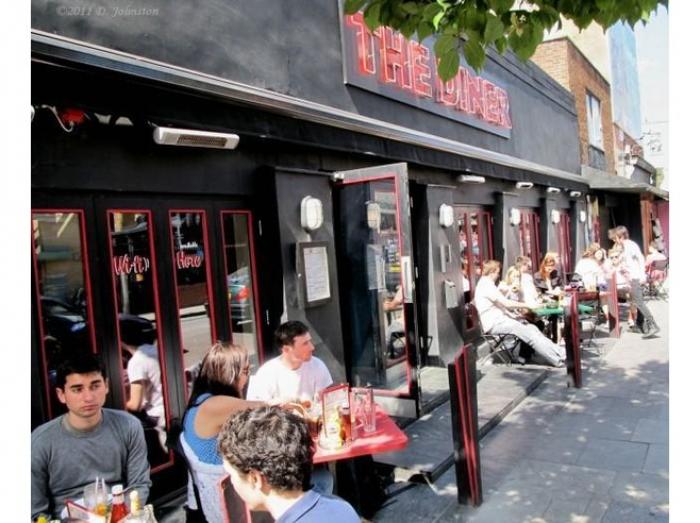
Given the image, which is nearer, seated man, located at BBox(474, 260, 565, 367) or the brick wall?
seated man, located at BBox(474, 260, 565, 367)

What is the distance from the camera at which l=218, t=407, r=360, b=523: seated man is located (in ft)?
6.51

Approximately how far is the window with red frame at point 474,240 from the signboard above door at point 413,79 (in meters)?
1.52

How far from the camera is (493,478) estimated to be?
470 cm

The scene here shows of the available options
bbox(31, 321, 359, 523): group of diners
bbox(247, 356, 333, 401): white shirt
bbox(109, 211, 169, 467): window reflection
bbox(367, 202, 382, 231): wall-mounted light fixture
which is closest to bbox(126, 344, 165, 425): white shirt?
bbox(109, 211, 169, 467): window reflection

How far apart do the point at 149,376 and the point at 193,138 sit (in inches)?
70.0

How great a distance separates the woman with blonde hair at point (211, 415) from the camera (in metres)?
3.02

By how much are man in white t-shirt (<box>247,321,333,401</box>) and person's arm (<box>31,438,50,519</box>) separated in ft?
5.03

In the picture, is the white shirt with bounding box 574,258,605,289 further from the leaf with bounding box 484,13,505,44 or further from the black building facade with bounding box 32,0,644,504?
the leaf with bounding box 484,13,505,44

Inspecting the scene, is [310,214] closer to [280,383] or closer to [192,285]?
[192,285]

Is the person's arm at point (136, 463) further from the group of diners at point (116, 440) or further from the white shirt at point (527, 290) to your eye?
the white shirt at point (527, 290)

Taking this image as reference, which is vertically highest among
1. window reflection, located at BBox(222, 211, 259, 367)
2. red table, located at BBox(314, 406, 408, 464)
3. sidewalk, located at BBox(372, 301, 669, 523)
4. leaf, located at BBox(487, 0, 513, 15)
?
leaf, located at BBox(487, 0, 513, 15)

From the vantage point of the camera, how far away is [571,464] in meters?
4.88

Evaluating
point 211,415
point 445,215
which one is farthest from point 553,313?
point 211,415

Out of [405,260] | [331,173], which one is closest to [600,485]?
[405,260]
